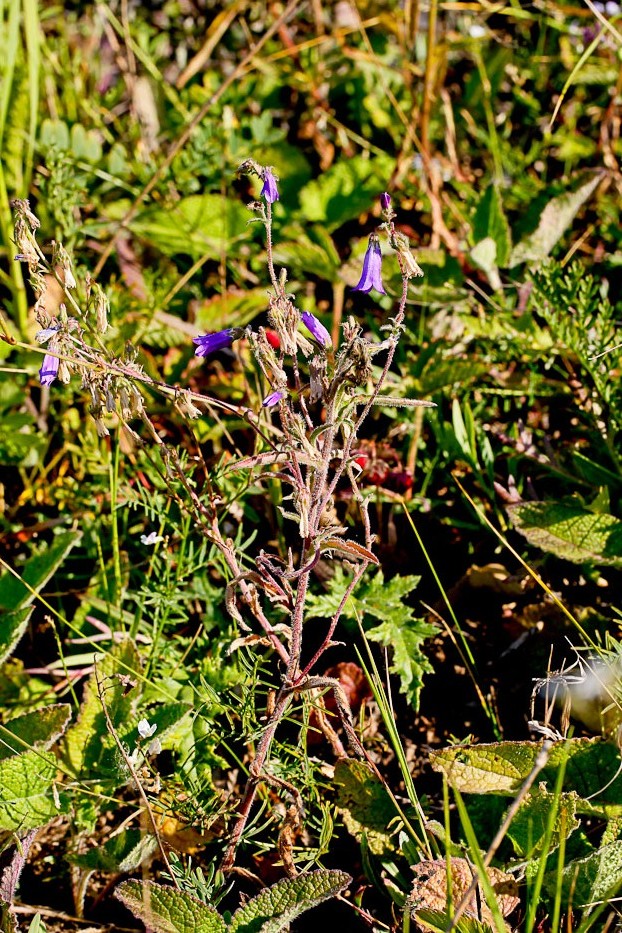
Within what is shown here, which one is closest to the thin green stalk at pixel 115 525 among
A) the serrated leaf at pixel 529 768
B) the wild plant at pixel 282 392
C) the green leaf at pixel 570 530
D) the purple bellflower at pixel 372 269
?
the wild plant at pixel 282 392

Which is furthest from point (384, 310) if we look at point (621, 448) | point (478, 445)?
point (621, 448)

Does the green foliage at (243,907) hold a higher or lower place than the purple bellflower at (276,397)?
lower

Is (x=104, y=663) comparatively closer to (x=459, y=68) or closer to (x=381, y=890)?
(x=381, y=890)

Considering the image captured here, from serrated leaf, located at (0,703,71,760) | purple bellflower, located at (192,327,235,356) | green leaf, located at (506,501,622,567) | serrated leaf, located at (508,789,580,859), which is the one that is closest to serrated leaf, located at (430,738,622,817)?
serrated leaf, located at (508,789,580,859)

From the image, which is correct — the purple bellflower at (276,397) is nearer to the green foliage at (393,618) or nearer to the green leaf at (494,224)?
the green foliage at (393,618)

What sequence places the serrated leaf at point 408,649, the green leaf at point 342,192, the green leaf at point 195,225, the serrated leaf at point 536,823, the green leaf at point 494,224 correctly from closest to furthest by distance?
1. the serrated leaf at point 536,823
2. the serrated leaf at point 408,649
3. the green leaf at point 494,224
4. the green leaf at point 195,225
5. the green leaf at point 342,192

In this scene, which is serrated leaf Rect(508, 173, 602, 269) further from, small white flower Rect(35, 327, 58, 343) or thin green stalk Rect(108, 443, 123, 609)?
small white flower Rect(35, 327, 58, 343)
